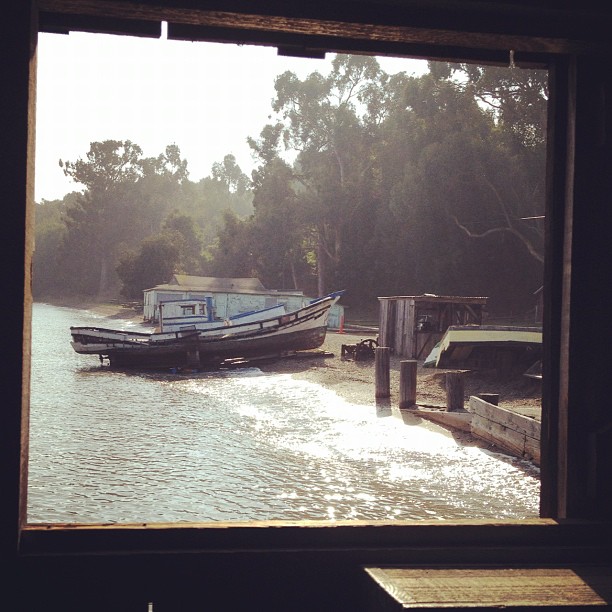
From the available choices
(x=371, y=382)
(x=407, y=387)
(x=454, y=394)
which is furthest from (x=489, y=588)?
(x=371, y=382)

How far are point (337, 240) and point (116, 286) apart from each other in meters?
67.2

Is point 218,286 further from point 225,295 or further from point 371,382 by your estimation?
point 371,382

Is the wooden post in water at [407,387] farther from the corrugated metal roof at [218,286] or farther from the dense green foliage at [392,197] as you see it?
the corrugated metal roof at [218,286]

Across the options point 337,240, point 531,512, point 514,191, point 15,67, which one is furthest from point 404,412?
point 337,240

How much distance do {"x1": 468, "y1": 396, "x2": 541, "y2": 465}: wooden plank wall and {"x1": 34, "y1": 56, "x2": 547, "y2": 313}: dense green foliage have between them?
15625 mm

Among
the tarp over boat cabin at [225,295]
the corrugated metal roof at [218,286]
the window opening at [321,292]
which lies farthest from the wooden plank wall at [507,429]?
the corrugated metal roof at [218,286]

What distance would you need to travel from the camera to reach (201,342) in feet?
99.0

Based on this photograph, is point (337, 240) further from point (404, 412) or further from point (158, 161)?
point (158, 161)

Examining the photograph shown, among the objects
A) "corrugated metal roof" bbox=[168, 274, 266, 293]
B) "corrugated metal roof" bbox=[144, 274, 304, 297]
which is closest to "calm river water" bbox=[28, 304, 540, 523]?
"corrugated metal roof" bbox=[144, 274, 304, 297]

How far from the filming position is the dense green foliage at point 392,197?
148 ft

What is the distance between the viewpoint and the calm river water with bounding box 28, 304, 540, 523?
9945 millimetres

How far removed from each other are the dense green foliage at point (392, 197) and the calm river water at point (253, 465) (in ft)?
50.2

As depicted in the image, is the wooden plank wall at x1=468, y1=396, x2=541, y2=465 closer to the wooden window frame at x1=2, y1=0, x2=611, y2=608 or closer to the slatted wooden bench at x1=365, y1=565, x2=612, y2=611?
the wooden window frame at x1=2, y1=0, x2=611, y2=608

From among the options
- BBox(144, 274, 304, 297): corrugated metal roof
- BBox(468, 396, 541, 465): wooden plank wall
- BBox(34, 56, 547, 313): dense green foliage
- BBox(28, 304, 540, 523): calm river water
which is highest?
BBox(34, 56, 547, 313): dense green foliage
